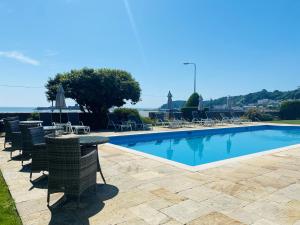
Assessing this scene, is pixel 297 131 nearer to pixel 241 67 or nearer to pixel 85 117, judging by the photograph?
pixel 241 67

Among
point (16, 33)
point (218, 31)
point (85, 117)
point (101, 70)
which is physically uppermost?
point (218, 31)

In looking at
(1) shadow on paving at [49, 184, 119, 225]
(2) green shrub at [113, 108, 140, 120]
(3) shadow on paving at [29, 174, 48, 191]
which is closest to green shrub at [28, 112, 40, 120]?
(2) green shrub at [113, 108, 140, 120]

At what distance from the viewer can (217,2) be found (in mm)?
13148

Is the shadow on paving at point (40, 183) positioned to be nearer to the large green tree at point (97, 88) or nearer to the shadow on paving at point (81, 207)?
the shadow on paving at point (81, 207)

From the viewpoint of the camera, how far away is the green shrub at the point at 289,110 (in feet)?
84.4

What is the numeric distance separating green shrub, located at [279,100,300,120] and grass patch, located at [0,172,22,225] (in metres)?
27.5

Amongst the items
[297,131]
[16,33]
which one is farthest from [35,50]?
[297,131]

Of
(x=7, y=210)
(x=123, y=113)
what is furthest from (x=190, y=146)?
(x=7, y=210)

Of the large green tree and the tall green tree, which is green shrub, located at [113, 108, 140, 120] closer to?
the large green tree

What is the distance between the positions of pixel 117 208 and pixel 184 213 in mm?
928

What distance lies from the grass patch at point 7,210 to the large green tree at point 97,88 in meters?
9.55

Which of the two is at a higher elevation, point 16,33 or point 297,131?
point 16,33

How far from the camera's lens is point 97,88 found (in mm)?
13297

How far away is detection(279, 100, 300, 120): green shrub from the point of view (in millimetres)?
25719
